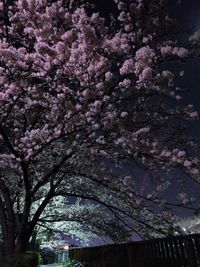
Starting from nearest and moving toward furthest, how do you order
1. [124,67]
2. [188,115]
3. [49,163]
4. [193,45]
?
[124,67], [193,45], [188,115], [49,163]

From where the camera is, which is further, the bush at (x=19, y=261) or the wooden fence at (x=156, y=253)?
the bush at (x=19, y=261)

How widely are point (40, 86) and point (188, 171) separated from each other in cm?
408

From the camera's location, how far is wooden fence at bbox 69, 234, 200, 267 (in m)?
6.41

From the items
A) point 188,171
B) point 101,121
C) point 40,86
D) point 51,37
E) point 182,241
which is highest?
point 51,37

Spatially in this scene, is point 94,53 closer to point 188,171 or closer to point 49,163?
point 188,171

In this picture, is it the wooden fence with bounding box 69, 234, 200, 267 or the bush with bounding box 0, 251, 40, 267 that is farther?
the bush with bounding box 0, 251, 40, 267

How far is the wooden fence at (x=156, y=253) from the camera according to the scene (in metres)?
6.41

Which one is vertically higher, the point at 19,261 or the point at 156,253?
the point at 19,261

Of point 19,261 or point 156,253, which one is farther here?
point 19,261

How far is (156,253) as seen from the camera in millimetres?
7711

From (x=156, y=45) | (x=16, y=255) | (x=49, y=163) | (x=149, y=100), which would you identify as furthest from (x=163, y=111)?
(x=16, y=255)

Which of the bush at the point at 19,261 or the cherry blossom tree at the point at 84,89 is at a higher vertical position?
the cherry blossom tree at the point at 84,89

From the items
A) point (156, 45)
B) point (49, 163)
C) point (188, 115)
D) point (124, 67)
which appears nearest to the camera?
point (124, 67)

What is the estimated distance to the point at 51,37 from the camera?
7781mm
